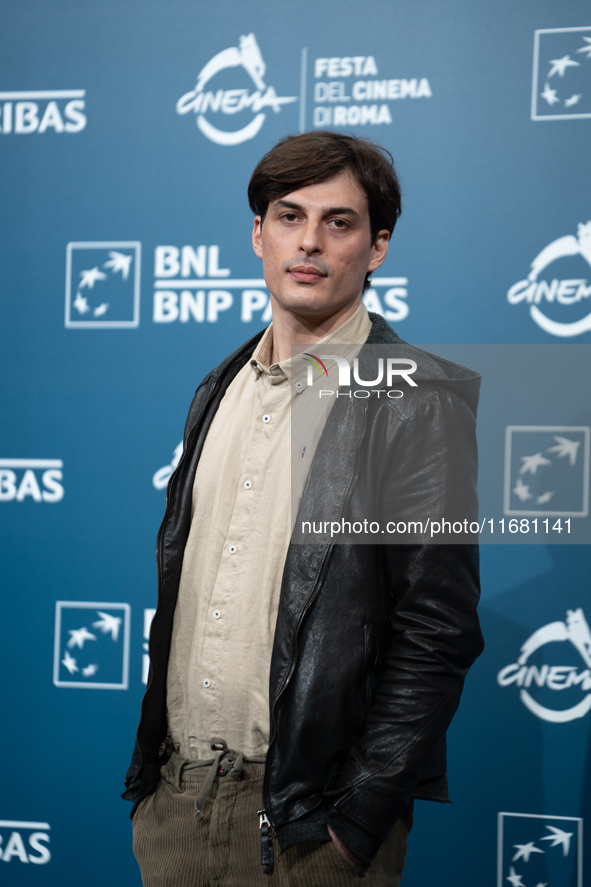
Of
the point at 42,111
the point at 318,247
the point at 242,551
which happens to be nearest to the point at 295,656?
the point at 242,551

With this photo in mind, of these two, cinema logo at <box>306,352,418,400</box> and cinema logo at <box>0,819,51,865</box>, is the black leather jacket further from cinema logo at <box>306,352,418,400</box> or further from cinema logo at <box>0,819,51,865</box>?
cinema logo at <box>0,819,51,865</box>

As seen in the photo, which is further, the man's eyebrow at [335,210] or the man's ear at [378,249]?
the man's ear at [378,249]

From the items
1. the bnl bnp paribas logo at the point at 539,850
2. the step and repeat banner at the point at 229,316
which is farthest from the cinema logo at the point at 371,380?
the bnl bnp paribas logo at the point at 539,850

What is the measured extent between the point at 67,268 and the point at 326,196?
1.32 metres

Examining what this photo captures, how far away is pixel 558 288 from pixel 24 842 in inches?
94.7

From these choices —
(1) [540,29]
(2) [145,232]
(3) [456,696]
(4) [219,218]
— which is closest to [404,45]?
(1) [540,29]

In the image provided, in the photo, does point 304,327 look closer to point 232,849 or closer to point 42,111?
point 232,849

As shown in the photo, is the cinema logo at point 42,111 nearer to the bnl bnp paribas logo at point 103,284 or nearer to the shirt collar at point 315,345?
the bnl bnp paribas logo at point 103,284

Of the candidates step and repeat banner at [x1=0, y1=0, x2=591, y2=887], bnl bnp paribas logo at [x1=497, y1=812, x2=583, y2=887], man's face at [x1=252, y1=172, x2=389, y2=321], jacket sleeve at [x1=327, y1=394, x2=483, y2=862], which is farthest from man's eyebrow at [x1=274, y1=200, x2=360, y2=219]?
bnl bnp paribas logo at [x1=497, y1=812, x2=583, y2=887]

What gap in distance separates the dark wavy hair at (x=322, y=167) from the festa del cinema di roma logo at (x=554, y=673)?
1.32m

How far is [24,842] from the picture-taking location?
101 inches

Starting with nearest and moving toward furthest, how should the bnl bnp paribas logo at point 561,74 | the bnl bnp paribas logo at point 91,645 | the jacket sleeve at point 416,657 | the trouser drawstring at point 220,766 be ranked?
the jacket sleeve at point 416,657, the trouser drawstring at point 220,766, the bnl bnp paribas logo at point 561,74, the bnl bnp paribas logo at point 91,645

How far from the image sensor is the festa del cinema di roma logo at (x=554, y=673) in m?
2.27

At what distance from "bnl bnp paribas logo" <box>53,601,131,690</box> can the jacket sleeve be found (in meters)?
1.37
